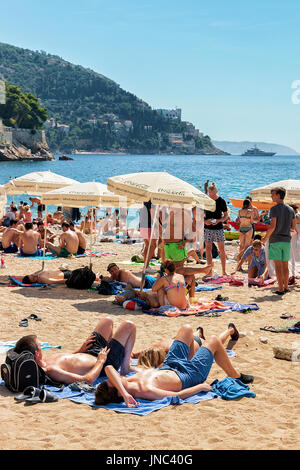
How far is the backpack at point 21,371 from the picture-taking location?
4367mm

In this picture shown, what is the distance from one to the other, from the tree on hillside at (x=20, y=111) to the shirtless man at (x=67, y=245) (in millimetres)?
105791

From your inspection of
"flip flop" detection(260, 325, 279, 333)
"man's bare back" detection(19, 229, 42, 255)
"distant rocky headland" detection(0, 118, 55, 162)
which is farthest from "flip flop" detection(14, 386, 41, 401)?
"distant rocky headland" detection(0, 118, 55, 162)

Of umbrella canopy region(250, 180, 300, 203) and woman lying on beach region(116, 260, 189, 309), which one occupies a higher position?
umbrella canopy region(250, 180, 300, 203)

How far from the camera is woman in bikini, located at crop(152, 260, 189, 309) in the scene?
729 centimetres

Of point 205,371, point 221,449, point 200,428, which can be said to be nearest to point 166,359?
point 205,371

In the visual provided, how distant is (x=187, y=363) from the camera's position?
176 inches

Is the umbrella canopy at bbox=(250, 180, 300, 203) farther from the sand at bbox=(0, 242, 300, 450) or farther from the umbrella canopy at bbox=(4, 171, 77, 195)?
the sand at bbox=(0, 242, 300, 450)

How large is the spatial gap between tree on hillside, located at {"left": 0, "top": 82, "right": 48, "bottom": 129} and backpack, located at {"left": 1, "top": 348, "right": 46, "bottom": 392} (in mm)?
113720

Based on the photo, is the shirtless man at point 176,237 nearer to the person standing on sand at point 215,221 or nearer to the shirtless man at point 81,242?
the person standing on sand at point 215,221

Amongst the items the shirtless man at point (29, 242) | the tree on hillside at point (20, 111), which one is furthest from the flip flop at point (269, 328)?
the tree on hillside at point (20, 111)

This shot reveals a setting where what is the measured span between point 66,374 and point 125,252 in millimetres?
9496

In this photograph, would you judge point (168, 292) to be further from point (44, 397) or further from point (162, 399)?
point (44, 397)

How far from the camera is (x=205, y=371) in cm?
453

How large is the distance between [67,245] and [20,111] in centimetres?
10954
